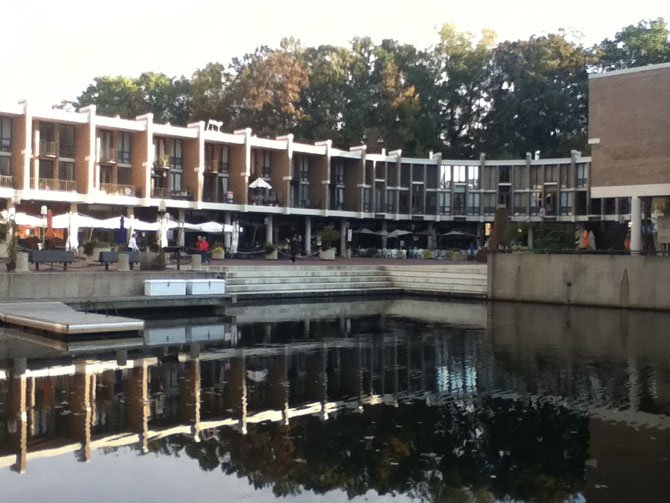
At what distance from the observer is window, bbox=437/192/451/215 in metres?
69.0

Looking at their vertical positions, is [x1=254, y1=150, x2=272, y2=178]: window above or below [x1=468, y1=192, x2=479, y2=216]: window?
above

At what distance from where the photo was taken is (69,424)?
11.3 metres

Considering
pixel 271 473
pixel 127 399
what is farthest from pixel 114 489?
pixel 127 399

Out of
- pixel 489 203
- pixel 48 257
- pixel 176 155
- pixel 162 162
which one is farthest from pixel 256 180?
pixel 48 257

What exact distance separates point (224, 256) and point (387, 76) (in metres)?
37.3

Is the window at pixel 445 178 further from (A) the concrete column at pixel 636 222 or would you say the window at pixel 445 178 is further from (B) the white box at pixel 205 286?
(B) the white box at pixel 205 286

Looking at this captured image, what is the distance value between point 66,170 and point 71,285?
92.1ft

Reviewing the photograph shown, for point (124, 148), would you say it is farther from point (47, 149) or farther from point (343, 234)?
point (343, 234)

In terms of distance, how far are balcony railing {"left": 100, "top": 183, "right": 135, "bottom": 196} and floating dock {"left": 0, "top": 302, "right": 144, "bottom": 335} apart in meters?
29.7

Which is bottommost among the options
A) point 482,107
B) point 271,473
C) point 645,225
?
point 271,473

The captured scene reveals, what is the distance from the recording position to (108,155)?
52656 mm

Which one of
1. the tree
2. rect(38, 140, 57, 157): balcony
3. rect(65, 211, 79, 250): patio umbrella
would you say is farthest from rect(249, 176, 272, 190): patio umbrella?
the tree

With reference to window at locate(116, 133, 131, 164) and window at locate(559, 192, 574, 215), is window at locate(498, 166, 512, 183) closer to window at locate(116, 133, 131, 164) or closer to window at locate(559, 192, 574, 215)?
window at locate(559, 192, 574, 215)

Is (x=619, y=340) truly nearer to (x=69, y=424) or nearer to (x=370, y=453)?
(x=370, y=453)
